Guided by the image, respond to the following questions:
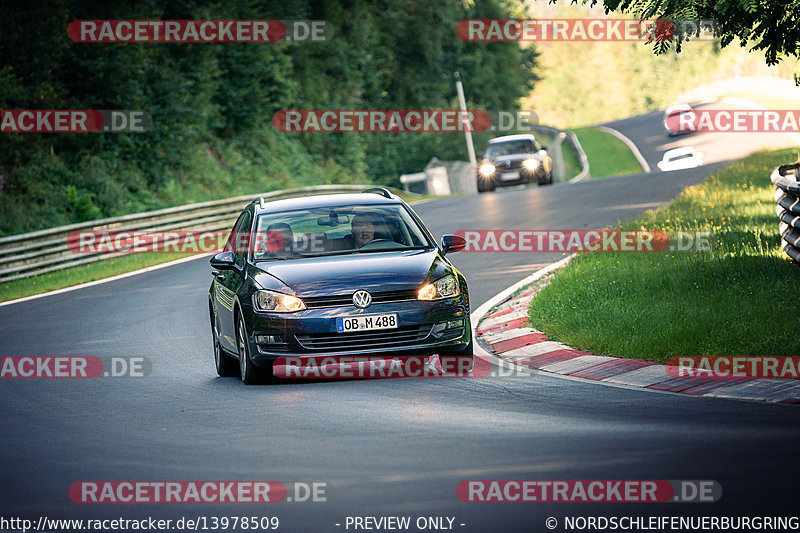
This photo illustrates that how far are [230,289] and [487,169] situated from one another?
95.6 feet

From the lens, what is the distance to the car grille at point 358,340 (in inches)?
400

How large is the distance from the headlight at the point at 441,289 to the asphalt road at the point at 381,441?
738 mm

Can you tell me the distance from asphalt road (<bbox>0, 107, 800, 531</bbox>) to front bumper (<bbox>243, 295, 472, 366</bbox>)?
0.34m

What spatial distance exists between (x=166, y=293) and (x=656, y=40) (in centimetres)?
1042

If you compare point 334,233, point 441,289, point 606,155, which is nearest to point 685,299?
point 441,289

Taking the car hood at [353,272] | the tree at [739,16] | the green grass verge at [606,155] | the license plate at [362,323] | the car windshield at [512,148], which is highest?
the green grass verge at [606,155]

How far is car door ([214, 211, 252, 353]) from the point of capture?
37.0 feet

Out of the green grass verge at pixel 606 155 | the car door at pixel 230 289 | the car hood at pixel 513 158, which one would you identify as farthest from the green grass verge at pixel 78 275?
the green grass verge at pixel 606 155

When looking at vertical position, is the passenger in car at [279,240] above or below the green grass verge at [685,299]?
above

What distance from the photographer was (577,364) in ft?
36.1

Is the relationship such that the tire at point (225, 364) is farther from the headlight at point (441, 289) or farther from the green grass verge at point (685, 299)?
the green grass verge at point (685, 299)

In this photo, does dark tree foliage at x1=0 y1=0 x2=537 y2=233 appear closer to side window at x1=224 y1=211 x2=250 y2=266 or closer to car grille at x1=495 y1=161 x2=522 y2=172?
car grille at x1=495 y1=161 x2=522 y2=172

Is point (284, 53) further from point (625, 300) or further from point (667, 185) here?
point (625, 300)

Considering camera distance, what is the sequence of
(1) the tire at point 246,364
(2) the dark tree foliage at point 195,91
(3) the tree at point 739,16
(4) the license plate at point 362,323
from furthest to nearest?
(2) the dark tree foliage at point 195,91, (3) the tree at point 739,16, (1) the tire at point 246,364, (4) the license plate at point 362,323
